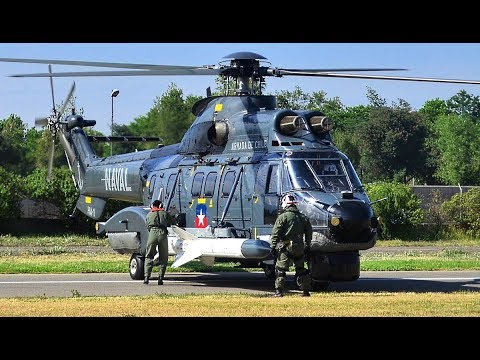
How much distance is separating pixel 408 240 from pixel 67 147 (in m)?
19.3

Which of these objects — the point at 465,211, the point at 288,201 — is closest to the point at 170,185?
the point at 288,201

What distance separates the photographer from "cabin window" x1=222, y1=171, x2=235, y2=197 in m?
19.4

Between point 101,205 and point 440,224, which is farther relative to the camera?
point 440,224


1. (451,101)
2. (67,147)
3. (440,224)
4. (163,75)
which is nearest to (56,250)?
(67,147)

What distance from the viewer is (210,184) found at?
2006 cm

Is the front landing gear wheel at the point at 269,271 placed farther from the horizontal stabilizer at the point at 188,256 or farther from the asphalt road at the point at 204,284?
the horizontal stabilizer at the point at 188,256

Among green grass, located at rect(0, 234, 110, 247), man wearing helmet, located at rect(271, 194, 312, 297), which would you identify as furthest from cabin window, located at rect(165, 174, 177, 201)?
green grass, located at rect(0, 234, 110, 247)

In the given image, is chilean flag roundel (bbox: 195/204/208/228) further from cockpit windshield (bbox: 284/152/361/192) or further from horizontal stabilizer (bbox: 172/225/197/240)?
cockpit windshield (bbox: 284/152/361/192)

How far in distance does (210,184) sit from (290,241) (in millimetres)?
3995

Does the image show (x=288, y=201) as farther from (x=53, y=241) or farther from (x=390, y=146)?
(x=390, y=146)

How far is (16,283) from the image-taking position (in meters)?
20.2

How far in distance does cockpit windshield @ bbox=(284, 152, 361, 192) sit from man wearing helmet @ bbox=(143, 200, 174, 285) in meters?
3.60
